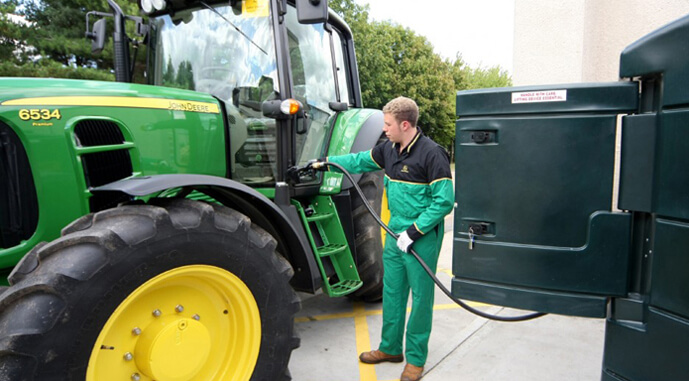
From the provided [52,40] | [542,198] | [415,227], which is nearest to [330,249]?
[415,227]

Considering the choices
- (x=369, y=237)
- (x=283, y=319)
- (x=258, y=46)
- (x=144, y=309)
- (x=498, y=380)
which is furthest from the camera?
(x=369, y=237)

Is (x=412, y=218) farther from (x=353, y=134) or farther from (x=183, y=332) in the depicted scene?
(x=183, y=332)

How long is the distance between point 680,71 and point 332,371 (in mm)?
2699

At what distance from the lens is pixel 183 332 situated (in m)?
2.38

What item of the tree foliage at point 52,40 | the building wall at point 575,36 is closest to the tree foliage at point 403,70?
the tree foliage at point 52,40

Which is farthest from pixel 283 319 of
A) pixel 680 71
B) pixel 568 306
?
pixel 680 71

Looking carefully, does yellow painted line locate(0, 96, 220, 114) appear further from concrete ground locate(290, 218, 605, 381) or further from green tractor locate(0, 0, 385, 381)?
concrete ground locate(290, 218, 605, 381)

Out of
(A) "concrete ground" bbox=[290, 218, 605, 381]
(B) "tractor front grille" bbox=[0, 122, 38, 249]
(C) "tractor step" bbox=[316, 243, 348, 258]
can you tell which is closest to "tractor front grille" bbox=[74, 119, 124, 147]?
(B) "tractor front grille" bbox=[0, 122, 38, 249]

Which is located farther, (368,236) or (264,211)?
(368,236)

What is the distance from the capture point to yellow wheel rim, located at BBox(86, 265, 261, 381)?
2189mm

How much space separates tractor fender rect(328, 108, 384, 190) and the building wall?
2.46 metres

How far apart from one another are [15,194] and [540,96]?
2.44 m

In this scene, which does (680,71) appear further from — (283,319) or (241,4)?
(241,4)

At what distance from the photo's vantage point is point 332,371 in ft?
11.0
